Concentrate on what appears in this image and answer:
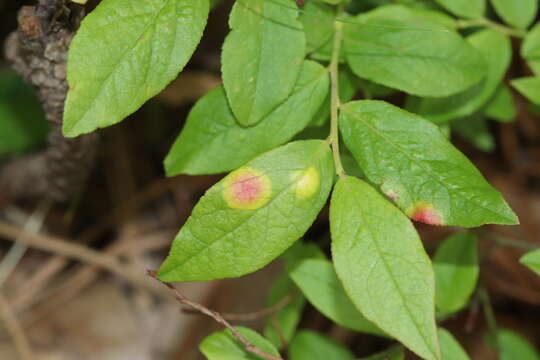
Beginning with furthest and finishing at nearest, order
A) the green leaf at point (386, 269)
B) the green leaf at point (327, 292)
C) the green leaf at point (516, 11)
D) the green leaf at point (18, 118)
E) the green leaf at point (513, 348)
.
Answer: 1. the green leaf at point (18, 118)
2. the green leaf at point (513, 348)
3. the green leaf at point (516, 11)
4. the green leaf at point (327, 292)
5. the green leaf at point (386, 269)

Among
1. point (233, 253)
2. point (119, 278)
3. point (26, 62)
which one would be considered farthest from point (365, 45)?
point (119, 278)

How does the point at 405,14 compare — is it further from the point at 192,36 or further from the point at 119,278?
the point at 119,278

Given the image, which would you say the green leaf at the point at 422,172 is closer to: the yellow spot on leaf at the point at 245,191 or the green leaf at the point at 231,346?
the yellow spot on leaf at the point at 245,191

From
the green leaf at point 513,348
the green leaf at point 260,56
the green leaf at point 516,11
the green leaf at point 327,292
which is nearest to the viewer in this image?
the green leaf at point 260,56

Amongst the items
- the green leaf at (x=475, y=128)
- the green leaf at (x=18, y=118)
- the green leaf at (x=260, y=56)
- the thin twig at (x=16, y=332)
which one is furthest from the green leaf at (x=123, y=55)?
the thin twig at (x=16, y=332)

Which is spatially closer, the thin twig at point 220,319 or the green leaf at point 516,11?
the thin twig at point 220,319

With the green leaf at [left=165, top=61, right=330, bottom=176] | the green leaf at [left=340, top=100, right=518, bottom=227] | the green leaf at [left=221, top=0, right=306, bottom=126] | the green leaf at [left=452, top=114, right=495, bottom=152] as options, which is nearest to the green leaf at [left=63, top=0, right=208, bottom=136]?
the green leaf at [left=221, top=0, right=306, bottom=126]

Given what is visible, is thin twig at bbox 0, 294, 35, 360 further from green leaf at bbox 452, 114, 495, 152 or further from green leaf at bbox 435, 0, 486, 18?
green leaf at bbox 435, 0, 486, 18
